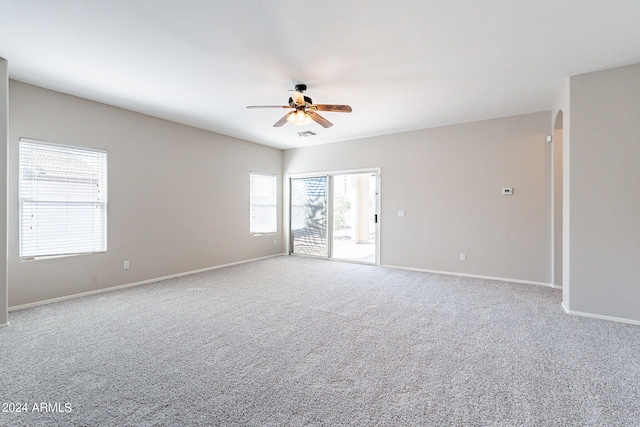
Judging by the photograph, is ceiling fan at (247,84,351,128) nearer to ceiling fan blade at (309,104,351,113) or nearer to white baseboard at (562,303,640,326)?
ceiling fan blade at (309,104,351,113)

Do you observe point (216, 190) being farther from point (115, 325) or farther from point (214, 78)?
point (115, 325)

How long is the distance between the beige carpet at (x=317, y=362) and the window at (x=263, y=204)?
2.99 metres

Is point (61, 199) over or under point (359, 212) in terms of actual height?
over

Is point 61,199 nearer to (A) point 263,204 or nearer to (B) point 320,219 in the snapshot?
(A) point 263,204

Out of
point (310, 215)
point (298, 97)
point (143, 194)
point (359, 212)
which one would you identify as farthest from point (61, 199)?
point (359, 212)

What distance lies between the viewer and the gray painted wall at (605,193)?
3.00 m

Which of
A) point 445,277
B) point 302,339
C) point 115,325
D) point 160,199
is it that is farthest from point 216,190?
point 445,277

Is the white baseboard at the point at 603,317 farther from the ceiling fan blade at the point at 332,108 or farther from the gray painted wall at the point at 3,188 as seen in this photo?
the gray painted wall at the point at 3,188

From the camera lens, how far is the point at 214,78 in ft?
10.9

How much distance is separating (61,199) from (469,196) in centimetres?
618

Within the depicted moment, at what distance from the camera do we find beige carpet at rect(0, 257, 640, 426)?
169cm

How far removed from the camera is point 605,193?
10.1ft

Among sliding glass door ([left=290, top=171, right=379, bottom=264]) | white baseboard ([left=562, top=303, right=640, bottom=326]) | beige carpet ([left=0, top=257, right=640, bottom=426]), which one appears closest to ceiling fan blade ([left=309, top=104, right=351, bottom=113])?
beige carpet ([left=0, top=257, right=640, bottom=426])

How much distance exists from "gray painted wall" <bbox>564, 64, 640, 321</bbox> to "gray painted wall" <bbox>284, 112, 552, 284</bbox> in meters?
1.30
